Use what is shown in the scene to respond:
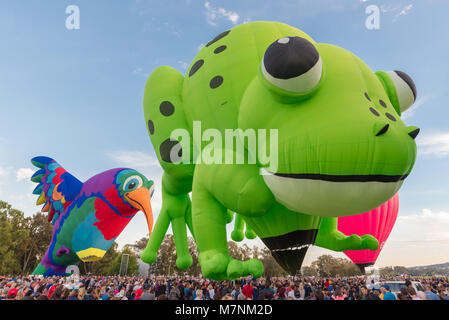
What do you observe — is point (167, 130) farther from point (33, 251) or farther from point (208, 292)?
point (33, 251)

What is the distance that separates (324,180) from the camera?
11.2 ft

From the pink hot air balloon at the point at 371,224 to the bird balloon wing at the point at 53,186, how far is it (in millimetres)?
10513

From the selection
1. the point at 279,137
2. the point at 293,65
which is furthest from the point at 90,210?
the point at 293,65

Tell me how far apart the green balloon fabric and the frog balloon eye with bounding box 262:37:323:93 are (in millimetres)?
12

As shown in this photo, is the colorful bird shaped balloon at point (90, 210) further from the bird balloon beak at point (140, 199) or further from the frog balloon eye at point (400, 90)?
the frog balloon eye at point (400, 90)

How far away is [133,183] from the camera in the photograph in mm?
10773

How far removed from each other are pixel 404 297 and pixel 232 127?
11.7ft

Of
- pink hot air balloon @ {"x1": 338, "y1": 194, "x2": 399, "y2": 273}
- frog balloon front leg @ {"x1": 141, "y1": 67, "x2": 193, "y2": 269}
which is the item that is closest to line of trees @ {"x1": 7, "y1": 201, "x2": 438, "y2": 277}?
pink hot air balloon @ {"x1": 338, "y1": 194, "x2": 399, "y2": 273}

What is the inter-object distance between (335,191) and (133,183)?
28.4 ft

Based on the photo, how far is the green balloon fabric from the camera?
330cm

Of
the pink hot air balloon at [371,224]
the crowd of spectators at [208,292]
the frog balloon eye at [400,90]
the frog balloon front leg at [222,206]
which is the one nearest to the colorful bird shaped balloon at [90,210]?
the crowd of spectators at [208,292]

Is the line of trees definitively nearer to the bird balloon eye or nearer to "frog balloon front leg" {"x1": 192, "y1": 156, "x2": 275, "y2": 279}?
the bird balloon eye

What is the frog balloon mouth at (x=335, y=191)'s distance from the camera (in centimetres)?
334
